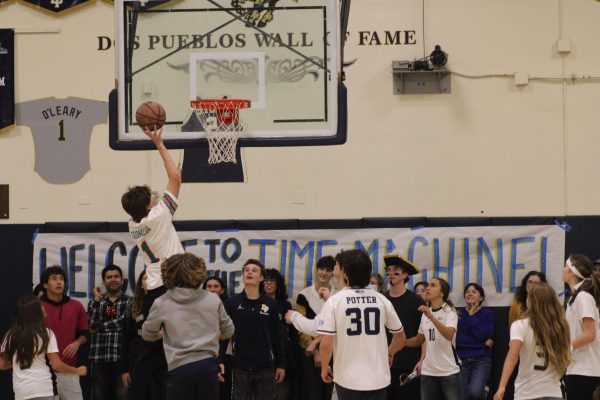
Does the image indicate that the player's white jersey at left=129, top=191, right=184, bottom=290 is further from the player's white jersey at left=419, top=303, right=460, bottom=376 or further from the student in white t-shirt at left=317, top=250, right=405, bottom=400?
the player's white jersey at left=419, top=303, right=460, bottom=376

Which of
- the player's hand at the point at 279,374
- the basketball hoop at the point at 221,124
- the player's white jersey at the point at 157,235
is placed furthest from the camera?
the player's hand at the point at 279,374

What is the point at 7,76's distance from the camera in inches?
453

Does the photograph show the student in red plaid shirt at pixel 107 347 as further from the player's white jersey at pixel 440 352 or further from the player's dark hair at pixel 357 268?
the player's dark hair at pixel 357 268

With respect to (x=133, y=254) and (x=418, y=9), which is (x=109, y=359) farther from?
(x=418, y=9)

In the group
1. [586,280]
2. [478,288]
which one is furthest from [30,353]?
[478,288]

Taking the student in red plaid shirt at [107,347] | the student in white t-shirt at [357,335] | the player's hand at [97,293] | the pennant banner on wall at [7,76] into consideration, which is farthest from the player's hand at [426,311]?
the pennant banner on wall at [7,76]

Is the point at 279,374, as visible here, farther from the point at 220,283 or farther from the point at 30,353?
the point at 30,353

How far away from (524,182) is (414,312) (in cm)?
291

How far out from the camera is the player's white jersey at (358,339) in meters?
6.18

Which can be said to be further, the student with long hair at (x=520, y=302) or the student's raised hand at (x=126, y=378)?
the student with long hair at (x=520, y=302)

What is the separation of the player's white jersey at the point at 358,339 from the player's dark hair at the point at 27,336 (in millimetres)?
2392

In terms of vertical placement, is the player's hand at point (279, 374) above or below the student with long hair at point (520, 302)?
below

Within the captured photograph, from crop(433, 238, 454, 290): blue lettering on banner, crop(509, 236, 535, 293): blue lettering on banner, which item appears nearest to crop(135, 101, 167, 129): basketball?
crop(433, 238, 454, 290): blue lettering on banner

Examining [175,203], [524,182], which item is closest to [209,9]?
[175,203]
